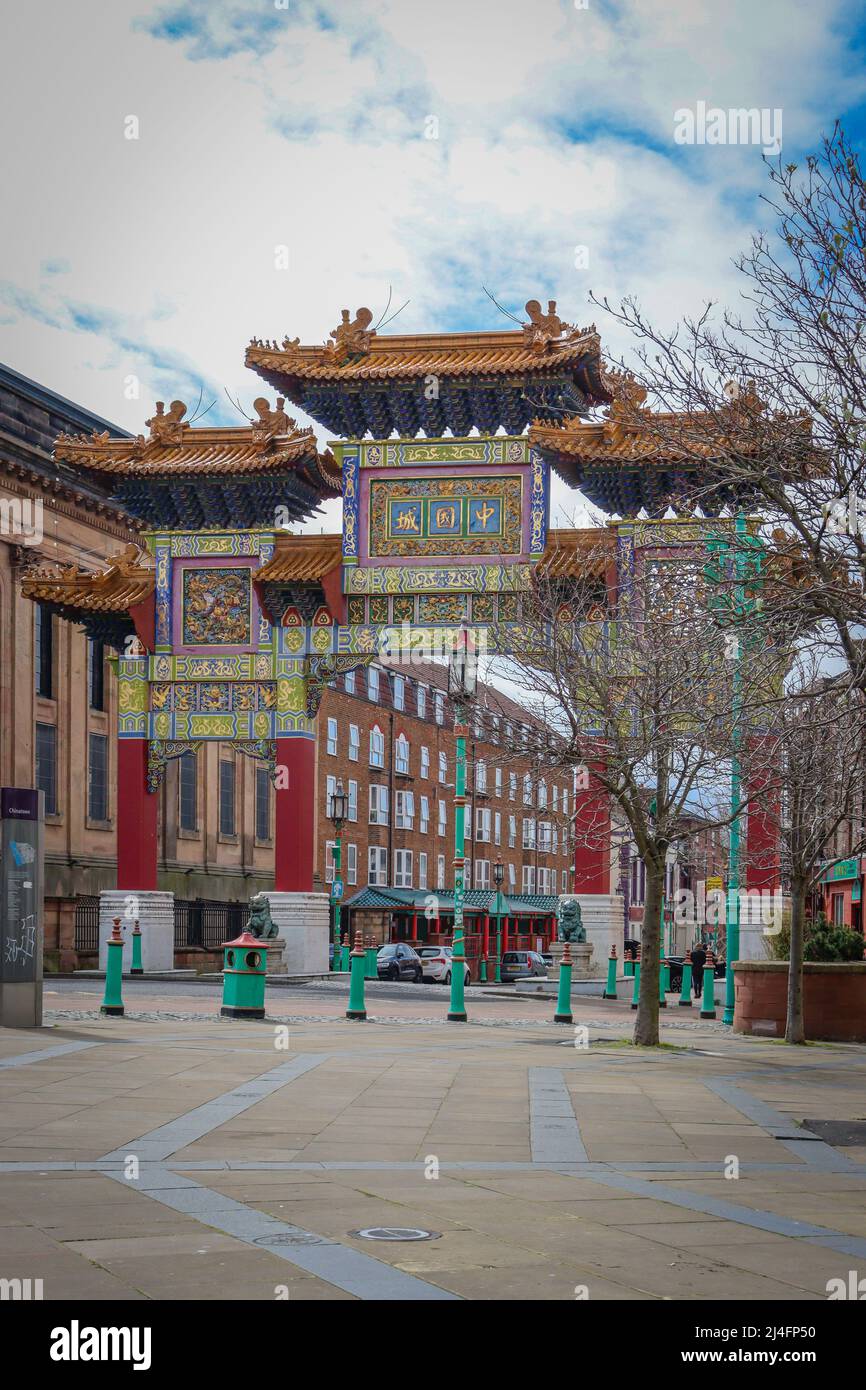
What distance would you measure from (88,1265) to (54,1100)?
20.0 feet

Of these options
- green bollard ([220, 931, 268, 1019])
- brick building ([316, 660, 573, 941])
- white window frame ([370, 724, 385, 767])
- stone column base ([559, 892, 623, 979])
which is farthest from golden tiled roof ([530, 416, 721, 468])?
white window frame ([370, 724, 385, 767])

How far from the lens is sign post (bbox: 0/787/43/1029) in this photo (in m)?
19.2

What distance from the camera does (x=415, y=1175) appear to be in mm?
9625

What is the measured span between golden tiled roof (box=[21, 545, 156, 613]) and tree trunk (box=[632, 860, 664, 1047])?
19.3 metres

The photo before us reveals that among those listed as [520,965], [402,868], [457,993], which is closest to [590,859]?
[457,993]

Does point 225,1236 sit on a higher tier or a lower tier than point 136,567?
lower

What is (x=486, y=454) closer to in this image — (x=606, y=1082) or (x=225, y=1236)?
(x=606, y=1082)

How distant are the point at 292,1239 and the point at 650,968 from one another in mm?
14566

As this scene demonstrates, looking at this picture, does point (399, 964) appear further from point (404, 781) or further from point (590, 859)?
point (404, 781)

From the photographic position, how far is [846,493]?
11375 millimetres

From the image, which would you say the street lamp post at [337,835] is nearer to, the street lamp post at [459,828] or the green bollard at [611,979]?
the green bollard at [611,979]

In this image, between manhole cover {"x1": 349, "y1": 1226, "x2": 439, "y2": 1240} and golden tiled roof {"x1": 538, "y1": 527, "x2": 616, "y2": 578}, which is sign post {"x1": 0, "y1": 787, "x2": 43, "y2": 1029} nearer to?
manhole cover {"x1": 349, "y1": 1226, "x2": 439, "y2": 1240}

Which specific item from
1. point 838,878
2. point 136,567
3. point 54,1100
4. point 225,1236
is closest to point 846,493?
point 225,1236

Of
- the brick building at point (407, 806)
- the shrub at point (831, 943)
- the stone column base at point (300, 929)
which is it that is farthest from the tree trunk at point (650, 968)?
the brick building at point (407, 806)
